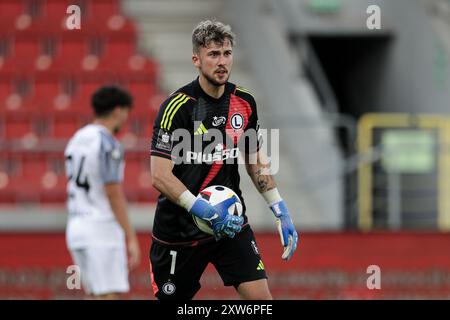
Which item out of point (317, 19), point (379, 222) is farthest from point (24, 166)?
point (317, 19)

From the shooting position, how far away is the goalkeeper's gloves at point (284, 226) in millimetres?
6082

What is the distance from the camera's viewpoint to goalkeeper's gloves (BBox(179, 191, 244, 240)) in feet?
18.9

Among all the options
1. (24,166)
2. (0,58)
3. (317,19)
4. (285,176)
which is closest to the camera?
(24,166)

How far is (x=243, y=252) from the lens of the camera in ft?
19.9

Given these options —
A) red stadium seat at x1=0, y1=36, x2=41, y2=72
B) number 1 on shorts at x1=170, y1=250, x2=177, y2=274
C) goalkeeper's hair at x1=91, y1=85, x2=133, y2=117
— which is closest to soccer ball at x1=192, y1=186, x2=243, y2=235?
number 1 on shorts at x1=170, y1=250, x2=177, y2=274

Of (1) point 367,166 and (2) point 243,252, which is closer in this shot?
(2) point 243,252

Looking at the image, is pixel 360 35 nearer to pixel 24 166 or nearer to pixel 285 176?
pixel 285 176

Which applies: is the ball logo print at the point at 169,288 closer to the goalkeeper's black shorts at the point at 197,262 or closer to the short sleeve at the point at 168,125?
the goalkeeper's black shorts at the point at 197,262

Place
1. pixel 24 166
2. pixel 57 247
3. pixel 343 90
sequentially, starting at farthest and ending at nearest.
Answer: pixel 343 90 < pixel 24 166 < pixel 57 247

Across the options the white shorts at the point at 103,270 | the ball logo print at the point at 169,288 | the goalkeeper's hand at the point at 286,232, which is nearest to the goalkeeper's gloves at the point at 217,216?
the goalkeeper's hand at the point at 286,232

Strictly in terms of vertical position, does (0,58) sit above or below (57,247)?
above

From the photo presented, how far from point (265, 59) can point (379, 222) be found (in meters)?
2.96

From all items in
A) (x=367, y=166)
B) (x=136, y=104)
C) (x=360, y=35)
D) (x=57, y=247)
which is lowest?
(x=57, y=247)

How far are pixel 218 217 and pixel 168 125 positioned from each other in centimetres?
61
